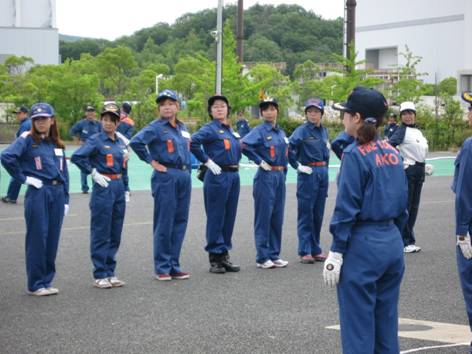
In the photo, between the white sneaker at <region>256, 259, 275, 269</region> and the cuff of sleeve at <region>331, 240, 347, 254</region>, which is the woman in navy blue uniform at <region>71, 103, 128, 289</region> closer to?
the white sneaker at <region>256, 259, 275, 269</region>

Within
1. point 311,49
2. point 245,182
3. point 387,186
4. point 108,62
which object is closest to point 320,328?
point 387,186

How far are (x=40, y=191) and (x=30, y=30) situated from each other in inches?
3187

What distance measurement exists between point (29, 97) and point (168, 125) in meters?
36.2

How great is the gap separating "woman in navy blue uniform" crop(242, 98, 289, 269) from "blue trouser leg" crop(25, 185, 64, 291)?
9.41 ft

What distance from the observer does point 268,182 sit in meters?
11.4

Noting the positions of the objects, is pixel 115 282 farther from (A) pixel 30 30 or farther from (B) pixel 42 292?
(A) pixel 30 30

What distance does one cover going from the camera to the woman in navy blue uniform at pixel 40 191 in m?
9.40

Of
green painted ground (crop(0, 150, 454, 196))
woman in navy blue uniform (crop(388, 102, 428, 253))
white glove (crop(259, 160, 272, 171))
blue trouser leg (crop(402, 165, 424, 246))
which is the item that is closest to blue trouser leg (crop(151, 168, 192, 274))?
white glove (crop(259, 160, 272, 171))

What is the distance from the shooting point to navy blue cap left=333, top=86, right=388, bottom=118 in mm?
5773

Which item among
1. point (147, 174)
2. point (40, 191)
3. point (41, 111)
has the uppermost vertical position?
point (41, 111)

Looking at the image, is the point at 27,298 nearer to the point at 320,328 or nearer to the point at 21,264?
the point at 21,264

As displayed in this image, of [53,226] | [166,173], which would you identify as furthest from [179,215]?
[53,226]

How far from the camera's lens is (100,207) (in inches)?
392

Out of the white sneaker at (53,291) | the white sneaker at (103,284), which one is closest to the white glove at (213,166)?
the white sneaker at (103,284)
